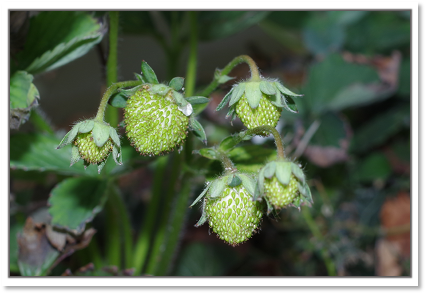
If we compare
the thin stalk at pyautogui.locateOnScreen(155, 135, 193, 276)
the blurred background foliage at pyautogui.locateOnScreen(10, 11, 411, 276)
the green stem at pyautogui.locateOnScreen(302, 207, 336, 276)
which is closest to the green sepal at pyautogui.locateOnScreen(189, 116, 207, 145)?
the thin stalk at pyautogui.locateOnScreen(155, 135, 193, 276)

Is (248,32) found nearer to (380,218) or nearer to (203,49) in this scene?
(203,49)

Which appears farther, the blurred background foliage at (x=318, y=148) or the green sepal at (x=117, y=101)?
the blurred background foliage at (x=318, y=148)

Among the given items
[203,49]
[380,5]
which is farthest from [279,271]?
[203,49]

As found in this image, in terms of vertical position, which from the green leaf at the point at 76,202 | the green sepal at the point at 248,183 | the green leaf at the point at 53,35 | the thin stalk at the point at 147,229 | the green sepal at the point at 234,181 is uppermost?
the green leaf at the point at 53,35

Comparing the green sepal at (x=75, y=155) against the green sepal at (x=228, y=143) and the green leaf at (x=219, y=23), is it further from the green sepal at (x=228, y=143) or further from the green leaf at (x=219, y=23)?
the green leaf at (x=219, y=23)

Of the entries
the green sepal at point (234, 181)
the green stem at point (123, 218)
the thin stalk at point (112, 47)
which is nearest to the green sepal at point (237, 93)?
the green sepal at point (234, 181)

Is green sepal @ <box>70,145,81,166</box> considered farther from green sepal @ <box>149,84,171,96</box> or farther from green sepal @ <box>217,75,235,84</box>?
green sepal @ <box>217,75,235,84</box>

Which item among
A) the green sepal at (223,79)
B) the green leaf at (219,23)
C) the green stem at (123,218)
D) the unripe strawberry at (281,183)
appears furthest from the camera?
the green leaf at (219,23)
